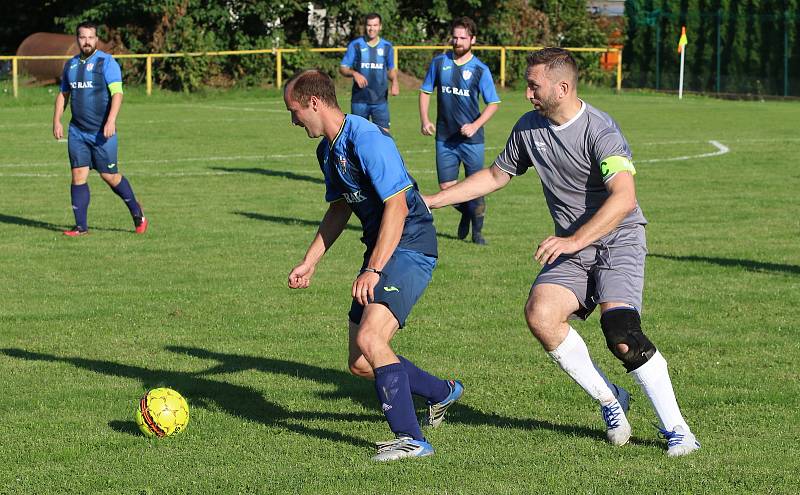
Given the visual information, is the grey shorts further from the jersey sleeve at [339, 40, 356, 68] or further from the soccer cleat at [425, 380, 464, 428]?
the jersey sleeve at [339, 40, 356, 68]

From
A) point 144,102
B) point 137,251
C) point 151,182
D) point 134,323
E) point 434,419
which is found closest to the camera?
point 434,419

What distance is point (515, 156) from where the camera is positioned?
6.43 m

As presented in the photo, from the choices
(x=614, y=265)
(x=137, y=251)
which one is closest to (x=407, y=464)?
(x=614, y=265)

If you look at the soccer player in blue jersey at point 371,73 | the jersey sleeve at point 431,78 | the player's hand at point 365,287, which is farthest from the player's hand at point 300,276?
the soccer player in blue jersey at point 371,73

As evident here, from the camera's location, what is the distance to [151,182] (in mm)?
18672

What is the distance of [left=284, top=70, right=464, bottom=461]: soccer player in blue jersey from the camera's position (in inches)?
228

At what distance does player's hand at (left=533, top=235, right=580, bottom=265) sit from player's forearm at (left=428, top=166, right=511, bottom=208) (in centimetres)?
68

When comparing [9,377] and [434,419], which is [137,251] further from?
[434,419]

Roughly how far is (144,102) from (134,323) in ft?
90.6

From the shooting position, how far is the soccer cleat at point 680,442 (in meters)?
5.93

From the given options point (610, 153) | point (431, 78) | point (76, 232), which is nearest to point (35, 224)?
point (76, 232)

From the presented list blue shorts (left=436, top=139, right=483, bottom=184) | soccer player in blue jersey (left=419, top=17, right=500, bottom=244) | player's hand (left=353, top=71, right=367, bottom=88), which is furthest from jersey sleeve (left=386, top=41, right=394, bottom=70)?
blue shorts (left=436, top=139, right=483, bottom=184)

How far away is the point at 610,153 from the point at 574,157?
0.22 metres

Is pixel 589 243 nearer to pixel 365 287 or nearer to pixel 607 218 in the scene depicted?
pixel 607 218
